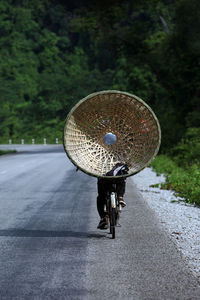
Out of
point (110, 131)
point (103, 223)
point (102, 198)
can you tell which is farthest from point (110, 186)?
point (110, 131)

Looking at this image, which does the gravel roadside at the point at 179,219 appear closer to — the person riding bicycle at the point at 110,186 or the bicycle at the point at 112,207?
the bicycle at the point at 112,207

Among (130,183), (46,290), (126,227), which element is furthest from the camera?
(130,183)

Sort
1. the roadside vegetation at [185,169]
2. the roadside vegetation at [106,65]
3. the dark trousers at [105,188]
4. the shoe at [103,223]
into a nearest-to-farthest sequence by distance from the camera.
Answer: the dark trousers at [105,188] < the shoe at [103,223] < the roadside vegetation at [185,169] < the roadside vegetation at [106,65]

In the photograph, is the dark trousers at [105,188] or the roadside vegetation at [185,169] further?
the roadside vegetation at [185,169]

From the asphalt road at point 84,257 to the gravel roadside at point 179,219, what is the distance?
0.16 m

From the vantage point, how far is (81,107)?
365 inches

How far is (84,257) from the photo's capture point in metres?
7.67

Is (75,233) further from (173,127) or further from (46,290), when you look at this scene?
(173,127)

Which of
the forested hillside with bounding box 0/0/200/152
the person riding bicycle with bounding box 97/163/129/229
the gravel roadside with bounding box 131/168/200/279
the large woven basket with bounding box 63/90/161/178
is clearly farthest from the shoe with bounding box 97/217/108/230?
the forested hillside with bounding box 0/0/200/152

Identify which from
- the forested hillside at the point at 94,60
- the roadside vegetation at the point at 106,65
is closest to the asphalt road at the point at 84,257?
the roadside vegetation at the point at 106,65

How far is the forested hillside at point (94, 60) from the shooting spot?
36562 mm

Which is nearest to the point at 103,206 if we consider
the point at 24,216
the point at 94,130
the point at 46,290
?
the point at 94,130

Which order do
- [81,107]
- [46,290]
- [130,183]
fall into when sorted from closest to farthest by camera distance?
[46,290], [81,107], [130,183]

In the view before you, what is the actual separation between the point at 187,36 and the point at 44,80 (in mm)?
47606
